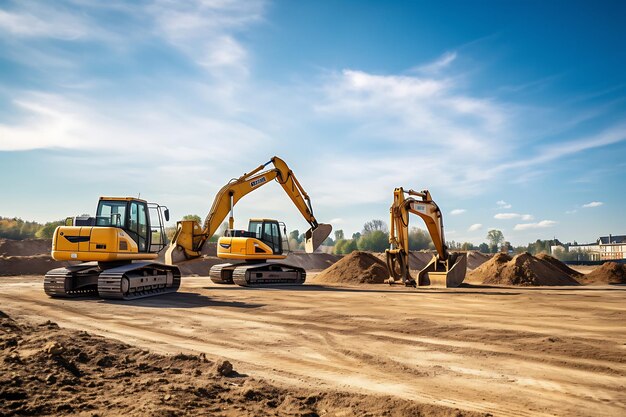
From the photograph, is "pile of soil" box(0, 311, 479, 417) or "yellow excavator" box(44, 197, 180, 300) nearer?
"pile of soil" box(0, 311, 479, 417)

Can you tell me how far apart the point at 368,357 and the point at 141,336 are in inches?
190

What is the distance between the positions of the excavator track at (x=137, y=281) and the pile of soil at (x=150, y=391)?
366 inches

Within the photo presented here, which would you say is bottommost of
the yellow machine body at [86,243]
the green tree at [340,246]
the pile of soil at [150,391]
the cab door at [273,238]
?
Result: the pile of soil at [150,391]

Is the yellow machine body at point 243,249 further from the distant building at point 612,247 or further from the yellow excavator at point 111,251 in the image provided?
the distant building at point 612,247

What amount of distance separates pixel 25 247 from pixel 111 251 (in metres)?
42.4

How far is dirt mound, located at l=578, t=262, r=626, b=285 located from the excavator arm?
61.9 ft

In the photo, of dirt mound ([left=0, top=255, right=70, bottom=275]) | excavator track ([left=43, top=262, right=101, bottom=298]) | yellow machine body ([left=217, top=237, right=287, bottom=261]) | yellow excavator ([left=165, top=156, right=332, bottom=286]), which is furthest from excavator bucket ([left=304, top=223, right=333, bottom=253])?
dirt mound ([left=0, top=255, right=70, bottom=275])

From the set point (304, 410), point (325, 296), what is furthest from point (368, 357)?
point (325, 296)

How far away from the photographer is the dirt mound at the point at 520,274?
28.8 m

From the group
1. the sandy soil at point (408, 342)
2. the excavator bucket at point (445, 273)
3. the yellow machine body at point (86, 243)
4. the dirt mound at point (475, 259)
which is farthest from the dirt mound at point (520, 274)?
the dirt mound at point (475, 259)

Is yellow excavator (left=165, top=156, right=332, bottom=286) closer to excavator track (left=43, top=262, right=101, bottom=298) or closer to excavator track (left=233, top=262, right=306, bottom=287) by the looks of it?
excavator track (left=233, top=262, right=306, bottom=287)

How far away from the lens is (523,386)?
6902mm

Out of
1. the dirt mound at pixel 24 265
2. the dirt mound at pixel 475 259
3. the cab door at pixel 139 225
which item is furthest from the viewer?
the dirt mound at pixel 475 259

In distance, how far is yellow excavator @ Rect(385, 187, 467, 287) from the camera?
24703 millimetres
